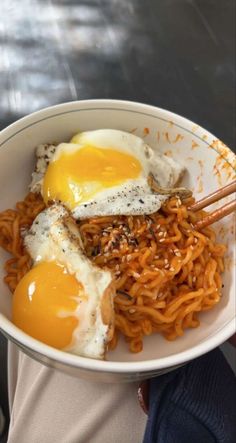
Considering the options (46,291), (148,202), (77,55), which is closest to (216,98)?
(77,55)

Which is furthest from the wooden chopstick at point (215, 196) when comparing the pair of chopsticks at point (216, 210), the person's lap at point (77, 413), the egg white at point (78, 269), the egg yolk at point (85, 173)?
the person's lap at point (77, 413)

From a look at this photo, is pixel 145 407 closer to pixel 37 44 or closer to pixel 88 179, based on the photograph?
pixel 88 179

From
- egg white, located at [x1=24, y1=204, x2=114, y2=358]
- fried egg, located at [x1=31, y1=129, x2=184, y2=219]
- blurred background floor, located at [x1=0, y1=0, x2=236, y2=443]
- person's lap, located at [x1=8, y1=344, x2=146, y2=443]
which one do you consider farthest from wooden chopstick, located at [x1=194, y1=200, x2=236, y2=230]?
blurred background floor, located at [x1=0, y1=0, x2=236, y2=443]

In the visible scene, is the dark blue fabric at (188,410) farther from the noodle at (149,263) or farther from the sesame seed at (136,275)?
the sesame seed at (136,275)

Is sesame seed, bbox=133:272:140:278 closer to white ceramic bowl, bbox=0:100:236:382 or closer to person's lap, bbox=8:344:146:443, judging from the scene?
white ceramic bowl, bbox=0:100:236:382

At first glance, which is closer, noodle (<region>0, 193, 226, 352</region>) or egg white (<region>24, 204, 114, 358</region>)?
egg white (<region>24, 204, 114, 358</region>)

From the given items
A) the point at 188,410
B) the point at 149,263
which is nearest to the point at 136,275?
the point at 149,263

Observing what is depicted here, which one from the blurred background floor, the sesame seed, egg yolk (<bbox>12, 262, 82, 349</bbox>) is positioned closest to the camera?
egg yolk (<bbox>12, 262, 82, 349</bbox>)
